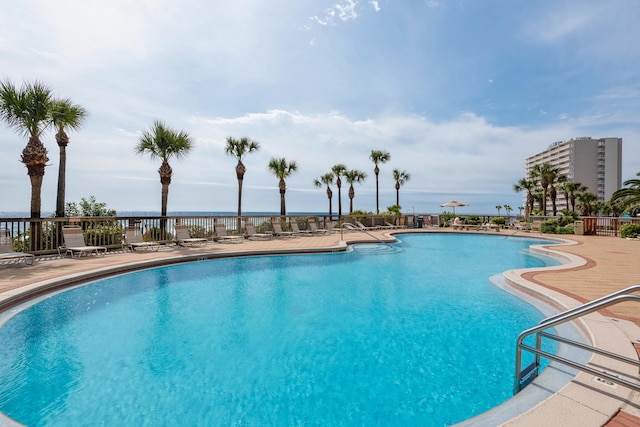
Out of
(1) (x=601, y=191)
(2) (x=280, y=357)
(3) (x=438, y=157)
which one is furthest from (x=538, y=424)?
(1) (x=601, y=191)

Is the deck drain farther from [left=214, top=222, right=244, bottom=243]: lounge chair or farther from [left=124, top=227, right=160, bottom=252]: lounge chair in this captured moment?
[left=214, top=222, right=244, bottom=243]: lounge chair

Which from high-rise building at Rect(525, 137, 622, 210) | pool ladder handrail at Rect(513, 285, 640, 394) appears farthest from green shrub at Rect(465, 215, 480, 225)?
high-rise building at Rect(525, 137, 622, 210)

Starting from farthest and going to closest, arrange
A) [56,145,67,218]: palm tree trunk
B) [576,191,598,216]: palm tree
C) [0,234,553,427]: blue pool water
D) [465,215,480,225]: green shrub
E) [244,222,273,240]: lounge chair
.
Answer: [576,191,598,216]: palm tree → [465,215,480,225]: green shrub → [244,222,273,240]: lounge chair → [56,145,67,218]: palm tree trunk → [0,234,553,427]: blue pool water

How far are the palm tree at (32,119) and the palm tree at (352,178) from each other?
2922cm

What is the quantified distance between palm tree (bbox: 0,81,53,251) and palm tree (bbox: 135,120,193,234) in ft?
12.2

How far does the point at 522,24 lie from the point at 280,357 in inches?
537

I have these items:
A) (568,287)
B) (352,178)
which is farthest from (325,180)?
(568,287)

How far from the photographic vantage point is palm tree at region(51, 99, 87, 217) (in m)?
11.2

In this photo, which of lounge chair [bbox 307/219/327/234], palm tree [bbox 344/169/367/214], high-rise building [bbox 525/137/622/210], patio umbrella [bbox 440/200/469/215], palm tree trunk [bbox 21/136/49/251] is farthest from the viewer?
high-rise building [bbox 525/137/622/210]

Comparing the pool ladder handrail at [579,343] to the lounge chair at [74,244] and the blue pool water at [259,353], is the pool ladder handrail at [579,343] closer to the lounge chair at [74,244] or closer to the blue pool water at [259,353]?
the blue pool water at [259,353]

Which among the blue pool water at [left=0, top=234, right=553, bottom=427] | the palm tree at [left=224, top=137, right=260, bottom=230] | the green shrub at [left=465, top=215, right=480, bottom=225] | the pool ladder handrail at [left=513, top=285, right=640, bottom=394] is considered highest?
the palm tree at [left=224, top=137, right=260, bottom=230]

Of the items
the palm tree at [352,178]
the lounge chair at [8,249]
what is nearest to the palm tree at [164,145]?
the lounge chair at [8,249]

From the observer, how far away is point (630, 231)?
49.9 ft

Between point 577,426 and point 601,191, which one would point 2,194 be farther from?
point 601,191
